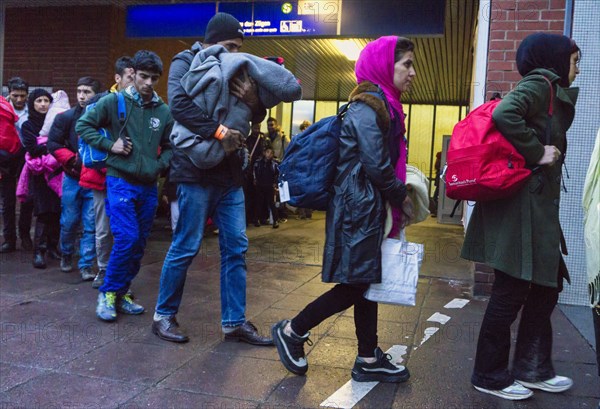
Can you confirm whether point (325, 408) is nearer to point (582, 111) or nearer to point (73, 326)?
point (73, 326)

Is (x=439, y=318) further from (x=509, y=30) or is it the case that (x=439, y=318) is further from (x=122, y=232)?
(x=509, y=30)

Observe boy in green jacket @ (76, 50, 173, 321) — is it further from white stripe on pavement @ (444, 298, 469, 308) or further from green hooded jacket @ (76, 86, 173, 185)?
white stripe on pavement @ (444, 298, 469, 308)

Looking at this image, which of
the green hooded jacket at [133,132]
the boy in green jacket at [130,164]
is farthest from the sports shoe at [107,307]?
the green hooded jacket at [133,132]

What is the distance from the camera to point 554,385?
3283mm

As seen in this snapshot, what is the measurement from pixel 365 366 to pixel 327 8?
642cm

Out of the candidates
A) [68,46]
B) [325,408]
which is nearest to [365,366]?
[325,408]

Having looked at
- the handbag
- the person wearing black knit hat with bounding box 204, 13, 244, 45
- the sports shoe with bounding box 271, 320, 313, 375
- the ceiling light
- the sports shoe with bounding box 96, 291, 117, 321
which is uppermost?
the ceiling light

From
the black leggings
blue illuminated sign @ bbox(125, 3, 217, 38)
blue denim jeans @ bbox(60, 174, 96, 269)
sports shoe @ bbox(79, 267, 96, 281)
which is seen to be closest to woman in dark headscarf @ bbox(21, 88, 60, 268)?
blue denim jeans @ bbox(60, 174, 96, 269)

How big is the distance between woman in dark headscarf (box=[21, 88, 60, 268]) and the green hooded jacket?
7.20 ft

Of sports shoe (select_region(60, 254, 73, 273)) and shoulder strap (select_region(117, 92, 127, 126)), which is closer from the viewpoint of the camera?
shoulder strap (select_region(117, 92, 127, 126))

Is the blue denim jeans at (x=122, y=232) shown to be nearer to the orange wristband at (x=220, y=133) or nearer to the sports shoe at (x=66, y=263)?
the orange wristband at (x=220, y=133)

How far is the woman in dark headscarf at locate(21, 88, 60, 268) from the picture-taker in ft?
21.5

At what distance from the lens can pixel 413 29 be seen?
820 cm

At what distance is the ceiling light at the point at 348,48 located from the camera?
10950 mm
